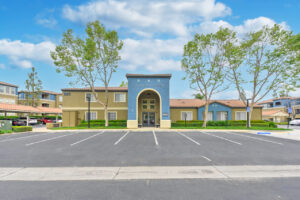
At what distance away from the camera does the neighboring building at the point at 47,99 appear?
5509 centimetres

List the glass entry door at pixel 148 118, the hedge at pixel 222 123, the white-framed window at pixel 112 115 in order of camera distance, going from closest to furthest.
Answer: the hedge at pixel 222 123
the glass entry door at pixel 148 118
the white-framed window at pixel 112 115

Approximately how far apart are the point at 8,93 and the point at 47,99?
11.2 m

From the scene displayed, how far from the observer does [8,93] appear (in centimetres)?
4934

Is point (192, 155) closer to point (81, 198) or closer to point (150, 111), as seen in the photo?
point (81, 198)

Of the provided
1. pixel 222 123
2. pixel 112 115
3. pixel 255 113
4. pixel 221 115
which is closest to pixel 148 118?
pixel 112 115

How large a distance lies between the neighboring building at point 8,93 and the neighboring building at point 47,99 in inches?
123

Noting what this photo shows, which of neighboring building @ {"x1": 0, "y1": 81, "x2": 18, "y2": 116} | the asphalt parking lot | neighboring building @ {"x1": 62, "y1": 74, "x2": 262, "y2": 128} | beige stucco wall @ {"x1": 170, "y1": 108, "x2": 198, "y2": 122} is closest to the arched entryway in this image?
neighboring building @ {"x1": 62, "y1": 74, "x2": 262, "y2": 128}

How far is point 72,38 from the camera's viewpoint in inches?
957

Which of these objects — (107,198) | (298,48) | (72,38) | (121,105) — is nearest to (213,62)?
(298,48)

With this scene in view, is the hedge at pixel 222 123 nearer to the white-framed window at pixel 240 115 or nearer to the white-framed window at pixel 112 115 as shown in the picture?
the white-framed window at pixel 240 115

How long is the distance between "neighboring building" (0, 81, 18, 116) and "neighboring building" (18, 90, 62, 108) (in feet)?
10.2

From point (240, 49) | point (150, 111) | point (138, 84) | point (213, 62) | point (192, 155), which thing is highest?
point (240, 49)

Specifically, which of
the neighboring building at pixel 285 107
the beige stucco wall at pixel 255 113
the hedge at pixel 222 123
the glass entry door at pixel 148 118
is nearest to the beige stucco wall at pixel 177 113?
the hedge at pixel 222 123

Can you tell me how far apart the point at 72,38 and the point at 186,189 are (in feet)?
88.0
